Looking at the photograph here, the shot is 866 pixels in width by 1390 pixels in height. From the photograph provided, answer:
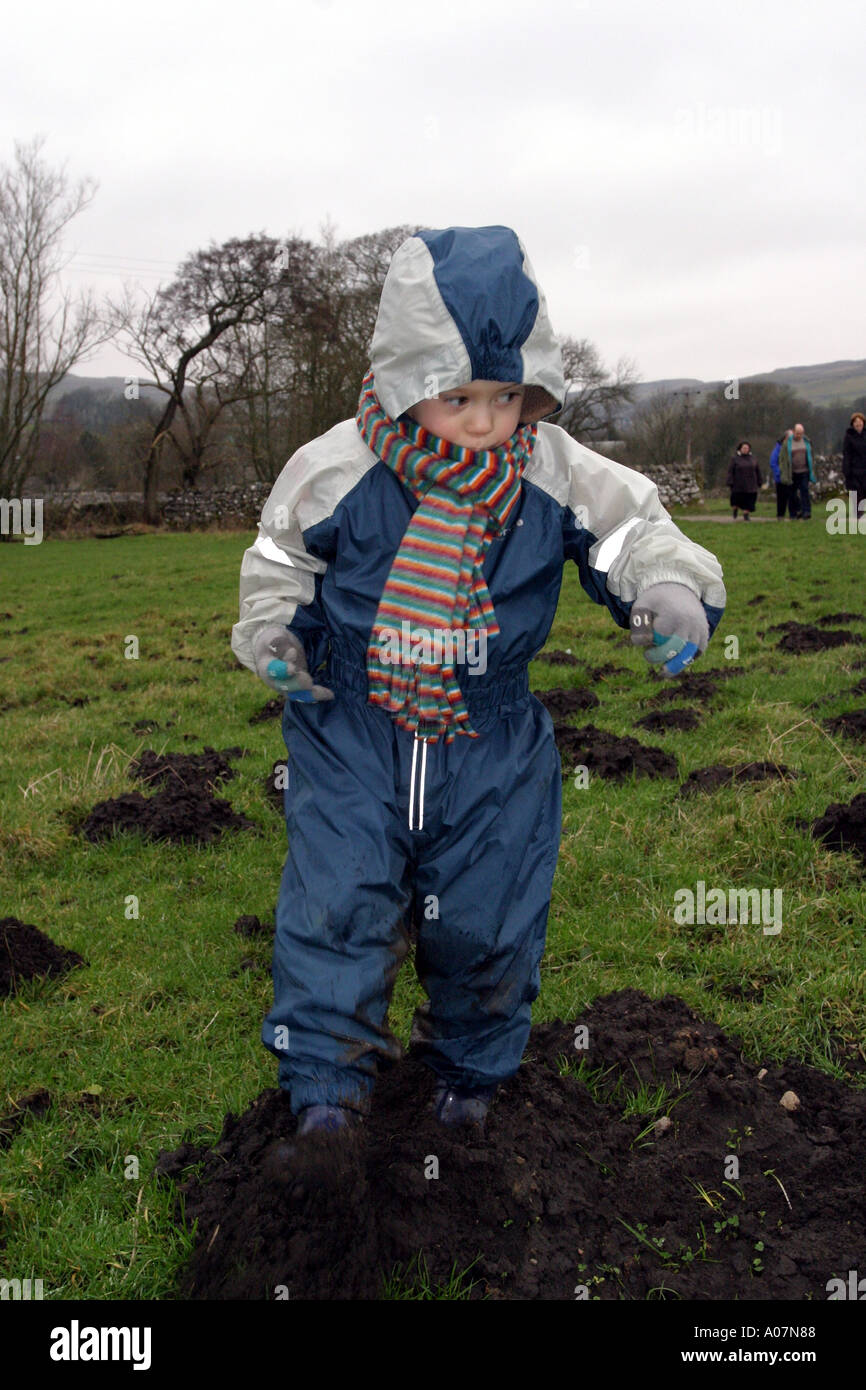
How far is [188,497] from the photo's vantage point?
30.8 meters

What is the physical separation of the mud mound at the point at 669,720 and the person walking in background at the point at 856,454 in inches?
506

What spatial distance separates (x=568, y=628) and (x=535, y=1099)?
6.98 m

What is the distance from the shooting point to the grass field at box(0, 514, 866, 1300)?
9.23 feet

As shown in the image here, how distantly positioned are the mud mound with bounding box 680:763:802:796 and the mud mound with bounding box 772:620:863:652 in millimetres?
3127

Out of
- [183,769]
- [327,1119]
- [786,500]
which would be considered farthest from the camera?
[786,500]

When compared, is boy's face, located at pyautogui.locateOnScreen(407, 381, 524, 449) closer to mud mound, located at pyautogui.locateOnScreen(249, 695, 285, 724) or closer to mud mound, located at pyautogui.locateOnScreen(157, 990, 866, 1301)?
mud mound, located at pyautogui.locateOnScreen(157, 990, 866, 1301)

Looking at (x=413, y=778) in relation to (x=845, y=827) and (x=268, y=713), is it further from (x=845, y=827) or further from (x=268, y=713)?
(x=268, y=713)

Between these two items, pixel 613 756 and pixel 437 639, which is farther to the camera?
pixel 613 756

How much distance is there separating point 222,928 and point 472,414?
7.91 ft

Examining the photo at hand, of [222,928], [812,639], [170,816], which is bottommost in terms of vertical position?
[222,928]

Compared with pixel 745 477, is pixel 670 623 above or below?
below

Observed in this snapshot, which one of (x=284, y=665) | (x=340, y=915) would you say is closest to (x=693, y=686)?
(x=284, y=665)

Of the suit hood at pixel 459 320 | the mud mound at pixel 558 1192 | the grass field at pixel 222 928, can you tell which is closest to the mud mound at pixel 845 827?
the grass field at pixel 222 928

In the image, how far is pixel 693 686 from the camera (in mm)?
7133
